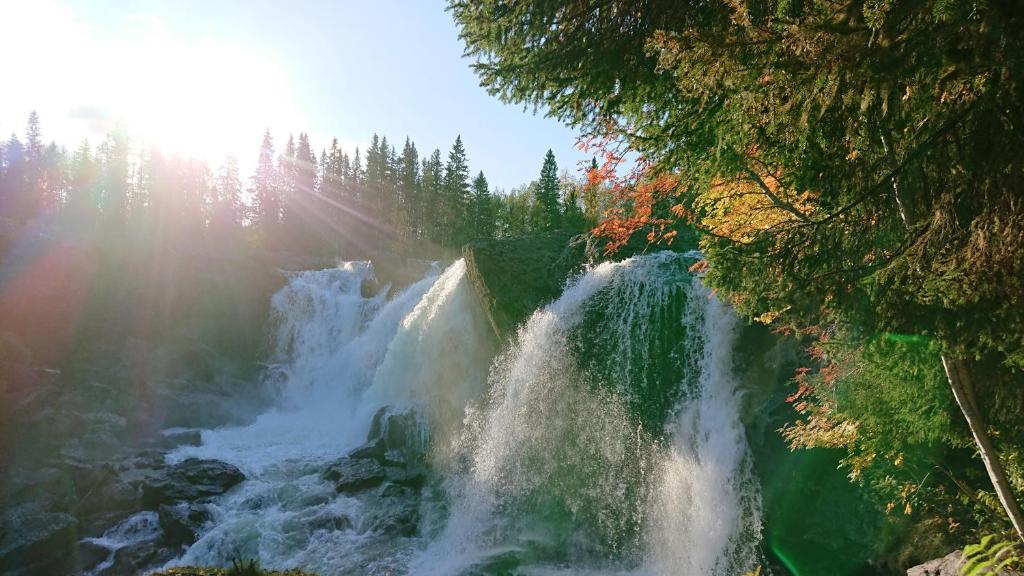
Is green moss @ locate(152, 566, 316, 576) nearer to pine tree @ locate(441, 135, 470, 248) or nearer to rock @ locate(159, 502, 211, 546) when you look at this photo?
rock @ locate(159, 502, 211, 546)

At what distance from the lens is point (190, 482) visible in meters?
15.5

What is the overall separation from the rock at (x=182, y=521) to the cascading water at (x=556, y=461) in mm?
372

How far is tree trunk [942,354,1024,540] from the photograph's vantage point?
12.2 ft

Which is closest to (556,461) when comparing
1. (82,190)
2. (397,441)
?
(397,441)

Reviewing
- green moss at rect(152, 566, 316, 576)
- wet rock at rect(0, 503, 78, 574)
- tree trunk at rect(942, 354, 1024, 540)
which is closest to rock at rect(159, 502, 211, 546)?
wet rock at rect(0, 503, 78, 574)

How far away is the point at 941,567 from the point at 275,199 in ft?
220

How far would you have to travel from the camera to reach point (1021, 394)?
4641 millimetres

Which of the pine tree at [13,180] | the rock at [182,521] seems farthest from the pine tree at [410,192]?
the rock at [182,521]

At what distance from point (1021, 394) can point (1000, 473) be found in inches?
52.9

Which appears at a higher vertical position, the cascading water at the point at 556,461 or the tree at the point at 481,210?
the tree at the point at 481,210

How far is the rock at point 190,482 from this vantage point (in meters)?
14.8

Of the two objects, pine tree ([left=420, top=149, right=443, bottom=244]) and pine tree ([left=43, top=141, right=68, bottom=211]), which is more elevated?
pine tree ([left=43, top=141, right=68, bottom=211])

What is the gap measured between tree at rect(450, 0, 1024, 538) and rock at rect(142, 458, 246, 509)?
15775 millimetres

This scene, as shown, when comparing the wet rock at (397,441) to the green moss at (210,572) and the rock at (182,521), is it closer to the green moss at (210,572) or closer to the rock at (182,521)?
the rock at (182,521)
